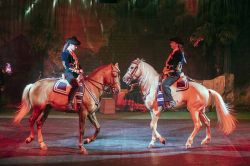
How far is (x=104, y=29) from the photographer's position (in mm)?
19484

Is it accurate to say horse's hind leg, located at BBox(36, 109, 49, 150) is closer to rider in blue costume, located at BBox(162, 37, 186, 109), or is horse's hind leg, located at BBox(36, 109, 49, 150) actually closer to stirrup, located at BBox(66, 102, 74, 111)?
stirrup, located at BBox(66, 102, 74, 111)

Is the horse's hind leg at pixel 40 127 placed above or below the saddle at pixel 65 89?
below

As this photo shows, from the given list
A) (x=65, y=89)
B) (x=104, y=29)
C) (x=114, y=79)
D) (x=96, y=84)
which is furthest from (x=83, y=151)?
(x=104, y=29)

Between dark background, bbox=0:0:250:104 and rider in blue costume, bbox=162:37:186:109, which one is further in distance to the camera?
dark background, bbox=0:0:250:104

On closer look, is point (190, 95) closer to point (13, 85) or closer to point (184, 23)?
point (184, 23)

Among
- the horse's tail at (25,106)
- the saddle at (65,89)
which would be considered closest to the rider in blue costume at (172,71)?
the saddle at (65,89)

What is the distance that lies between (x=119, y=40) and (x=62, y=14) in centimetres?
267

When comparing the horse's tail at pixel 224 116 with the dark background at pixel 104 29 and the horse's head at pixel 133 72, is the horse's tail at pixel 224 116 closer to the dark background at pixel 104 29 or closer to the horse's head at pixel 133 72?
the horse's head at pixel 133 72

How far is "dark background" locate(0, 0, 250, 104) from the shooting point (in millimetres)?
19406

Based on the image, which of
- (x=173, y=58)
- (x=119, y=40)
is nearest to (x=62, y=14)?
(x=119, y=40)

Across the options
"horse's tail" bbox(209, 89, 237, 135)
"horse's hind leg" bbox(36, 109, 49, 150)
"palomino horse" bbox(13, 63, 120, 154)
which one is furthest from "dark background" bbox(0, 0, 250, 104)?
"palomino horse" bbox(13, 63, 120, 154)

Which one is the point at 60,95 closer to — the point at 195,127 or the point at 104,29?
the point at 195,127

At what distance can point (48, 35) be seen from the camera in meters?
19.4

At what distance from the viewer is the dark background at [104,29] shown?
764 inches
